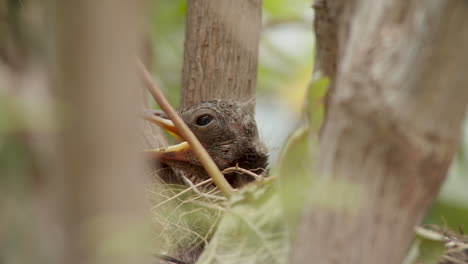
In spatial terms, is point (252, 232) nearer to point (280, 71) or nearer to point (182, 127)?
point (182, 127)

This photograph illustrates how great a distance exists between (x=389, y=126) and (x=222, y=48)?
1412mm

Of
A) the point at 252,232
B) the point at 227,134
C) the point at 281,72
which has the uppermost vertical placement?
the point at 281,72

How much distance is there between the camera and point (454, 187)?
5.65 ft

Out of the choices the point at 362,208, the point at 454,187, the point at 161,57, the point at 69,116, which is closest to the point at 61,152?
the point at 69,116

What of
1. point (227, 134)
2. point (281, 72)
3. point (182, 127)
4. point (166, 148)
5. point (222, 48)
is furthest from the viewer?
point (281, 72)

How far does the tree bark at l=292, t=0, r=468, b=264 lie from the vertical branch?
0.82ft

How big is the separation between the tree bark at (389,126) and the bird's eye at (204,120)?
1385 mm

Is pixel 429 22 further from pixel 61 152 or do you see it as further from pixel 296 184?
pixel 61 152

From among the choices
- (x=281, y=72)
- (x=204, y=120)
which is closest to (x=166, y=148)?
(x=204, y=120)

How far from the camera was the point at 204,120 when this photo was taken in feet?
6.56

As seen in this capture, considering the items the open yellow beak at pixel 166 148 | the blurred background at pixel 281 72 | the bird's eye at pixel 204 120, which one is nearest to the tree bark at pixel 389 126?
the blurred background at pixel 281 72

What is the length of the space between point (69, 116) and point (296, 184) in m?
0.37

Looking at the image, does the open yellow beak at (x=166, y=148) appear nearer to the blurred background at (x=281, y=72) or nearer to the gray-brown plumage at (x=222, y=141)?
the gray-brown plumage at (x=222, y=141)

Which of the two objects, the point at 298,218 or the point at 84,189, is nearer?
the point at 84,189
